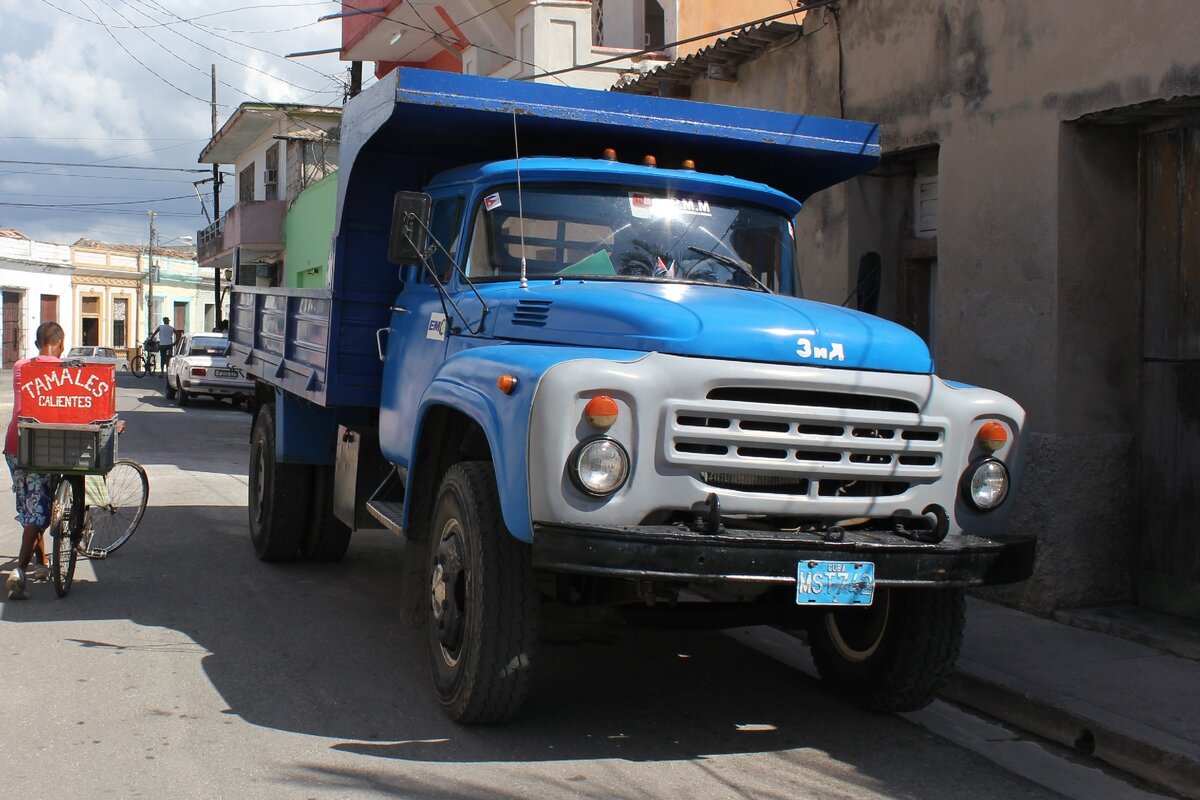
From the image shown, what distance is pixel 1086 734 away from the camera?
18.4ft

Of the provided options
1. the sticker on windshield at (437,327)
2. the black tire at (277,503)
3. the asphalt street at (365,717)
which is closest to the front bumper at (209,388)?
the black tire at (277,503)

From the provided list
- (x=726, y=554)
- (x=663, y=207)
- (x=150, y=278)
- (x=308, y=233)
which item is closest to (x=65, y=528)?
(x=663, y=207)

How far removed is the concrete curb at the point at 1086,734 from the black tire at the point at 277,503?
463 cm

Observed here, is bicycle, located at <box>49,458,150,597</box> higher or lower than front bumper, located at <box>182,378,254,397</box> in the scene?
lower

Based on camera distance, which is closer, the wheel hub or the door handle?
the wheel hub

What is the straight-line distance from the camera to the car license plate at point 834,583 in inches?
185

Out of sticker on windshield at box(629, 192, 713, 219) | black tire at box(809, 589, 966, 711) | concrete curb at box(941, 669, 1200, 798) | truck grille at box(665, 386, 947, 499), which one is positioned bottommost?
concrete curb at box(941, 669, 1200, 798)

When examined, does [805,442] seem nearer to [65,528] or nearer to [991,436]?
[991,436]

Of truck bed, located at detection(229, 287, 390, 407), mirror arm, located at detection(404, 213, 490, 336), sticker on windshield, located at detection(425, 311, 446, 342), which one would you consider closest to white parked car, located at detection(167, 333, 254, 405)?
truck bed, located at detection(229, 287, 390, 407)

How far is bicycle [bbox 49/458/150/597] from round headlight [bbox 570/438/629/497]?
4.38m

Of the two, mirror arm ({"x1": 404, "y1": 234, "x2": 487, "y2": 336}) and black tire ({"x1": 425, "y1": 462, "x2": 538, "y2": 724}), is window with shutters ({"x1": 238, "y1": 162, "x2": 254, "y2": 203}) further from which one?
black tire ({"x1": 425, "y1": 462, "x2": 538, "y2": 724})

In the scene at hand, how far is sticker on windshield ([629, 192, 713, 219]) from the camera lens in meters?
6.21

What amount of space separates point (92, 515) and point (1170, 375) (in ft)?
Answer: 23.2

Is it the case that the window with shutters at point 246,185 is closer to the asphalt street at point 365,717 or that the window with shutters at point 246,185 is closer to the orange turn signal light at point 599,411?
the asphalt street at point 365,717
